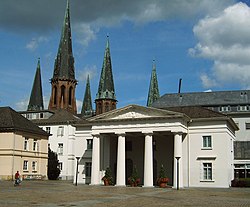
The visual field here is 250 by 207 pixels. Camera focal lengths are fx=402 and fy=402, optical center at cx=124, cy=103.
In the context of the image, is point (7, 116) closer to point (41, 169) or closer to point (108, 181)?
point (41, 169)

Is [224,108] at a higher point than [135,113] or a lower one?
higher

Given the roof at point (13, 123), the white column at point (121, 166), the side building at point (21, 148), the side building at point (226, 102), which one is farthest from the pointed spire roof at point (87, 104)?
the white column at point (121, 166)

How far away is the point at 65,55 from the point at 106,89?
1488cm

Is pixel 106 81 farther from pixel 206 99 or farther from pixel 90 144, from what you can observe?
pixel 90 144

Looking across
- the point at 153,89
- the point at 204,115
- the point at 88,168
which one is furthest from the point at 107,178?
the point at 153,89

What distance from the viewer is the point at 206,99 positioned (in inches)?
3044

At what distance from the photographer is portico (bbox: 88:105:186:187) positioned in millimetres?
42688

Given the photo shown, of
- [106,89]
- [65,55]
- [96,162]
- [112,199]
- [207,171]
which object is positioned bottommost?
[112,199]

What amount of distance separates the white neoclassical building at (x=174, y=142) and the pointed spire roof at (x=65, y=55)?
220 ft

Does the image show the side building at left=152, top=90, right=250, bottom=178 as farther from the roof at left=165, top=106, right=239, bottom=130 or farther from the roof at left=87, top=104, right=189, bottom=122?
the roof at left=87, top=104, right=189, bottom=122

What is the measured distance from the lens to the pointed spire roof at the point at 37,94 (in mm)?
111750

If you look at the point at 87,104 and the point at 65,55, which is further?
the point at 87,104

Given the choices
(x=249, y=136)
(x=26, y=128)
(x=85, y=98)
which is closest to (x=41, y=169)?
(x=26, y=128)

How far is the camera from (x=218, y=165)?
43.3 metres
